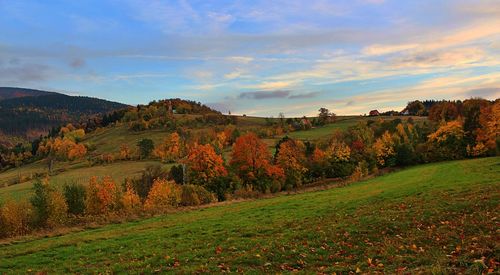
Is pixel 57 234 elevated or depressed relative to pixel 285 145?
depressed

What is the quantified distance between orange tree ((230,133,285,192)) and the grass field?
49.3 metres

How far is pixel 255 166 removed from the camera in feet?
267

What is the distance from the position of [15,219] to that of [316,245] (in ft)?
138

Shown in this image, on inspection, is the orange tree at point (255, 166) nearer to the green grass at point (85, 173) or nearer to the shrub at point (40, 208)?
the green grass at point (85, 173)

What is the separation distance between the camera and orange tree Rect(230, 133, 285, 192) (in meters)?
79.6

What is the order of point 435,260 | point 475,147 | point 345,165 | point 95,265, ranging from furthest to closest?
point 345,165, point 475,147, point 95,265, point 435,260

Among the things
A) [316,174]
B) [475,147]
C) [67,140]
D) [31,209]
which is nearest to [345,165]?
[316,174]

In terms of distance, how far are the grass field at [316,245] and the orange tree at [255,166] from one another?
4929 centimetres

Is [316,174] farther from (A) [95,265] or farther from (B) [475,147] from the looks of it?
(A) [95,265]

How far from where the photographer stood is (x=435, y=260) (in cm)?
1305

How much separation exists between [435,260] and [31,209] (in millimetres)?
50040

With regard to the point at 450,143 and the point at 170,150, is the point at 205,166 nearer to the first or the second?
the point at 450,143

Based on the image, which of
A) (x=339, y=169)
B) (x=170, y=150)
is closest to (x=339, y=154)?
(x=339, y=169)

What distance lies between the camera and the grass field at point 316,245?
1412 centimetres
